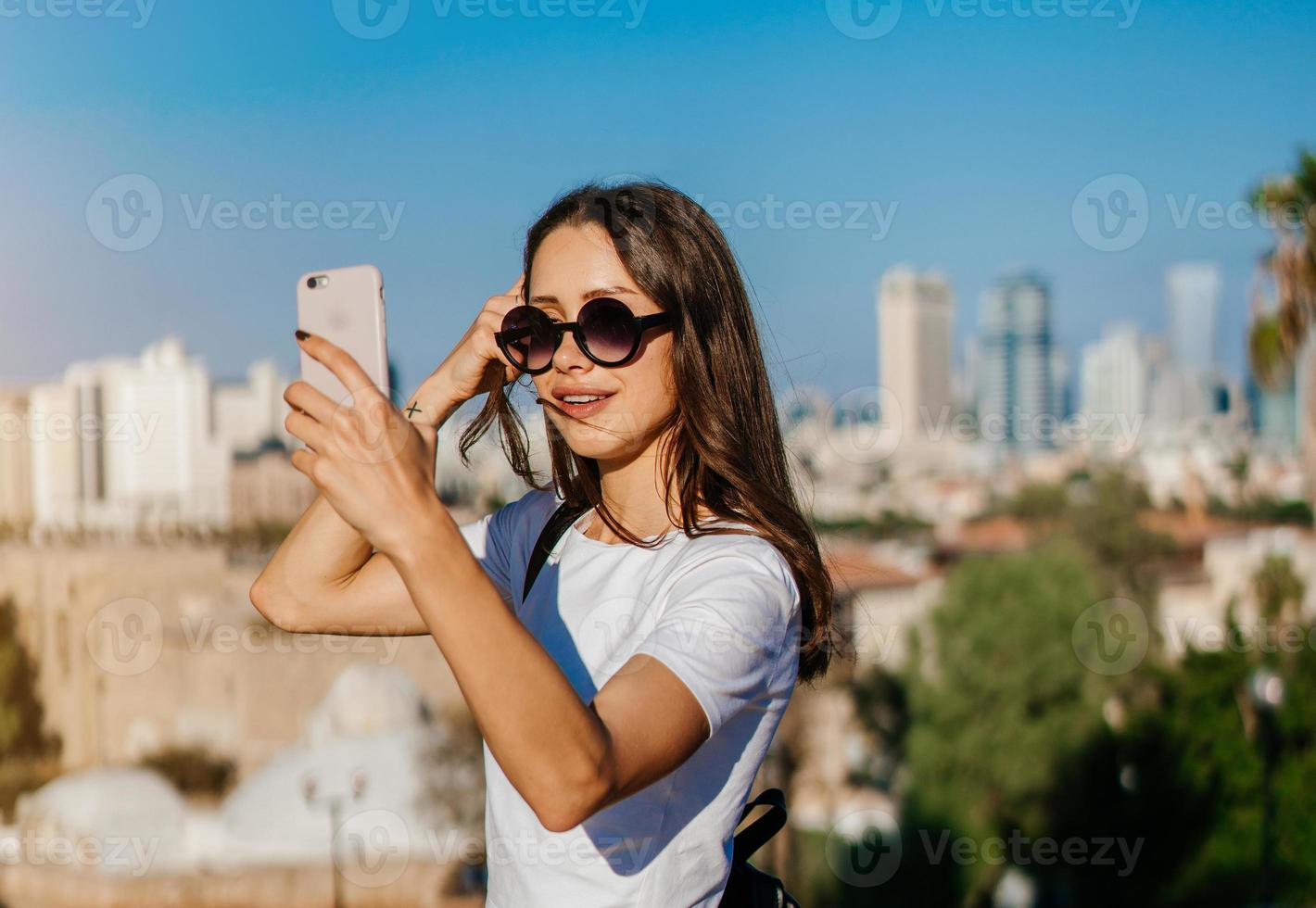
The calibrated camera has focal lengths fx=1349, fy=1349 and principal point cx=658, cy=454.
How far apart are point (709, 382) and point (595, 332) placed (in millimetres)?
109

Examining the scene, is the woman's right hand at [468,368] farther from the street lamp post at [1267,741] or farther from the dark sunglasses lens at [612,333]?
the street lamp post at [1267,741]

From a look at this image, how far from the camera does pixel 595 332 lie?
1076mm

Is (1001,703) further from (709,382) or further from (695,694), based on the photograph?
(695,694)

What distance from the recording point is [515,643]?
0.80m

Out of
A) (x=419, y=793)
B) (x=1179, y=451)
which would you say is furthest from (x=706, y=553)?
(x=1179, y=451)

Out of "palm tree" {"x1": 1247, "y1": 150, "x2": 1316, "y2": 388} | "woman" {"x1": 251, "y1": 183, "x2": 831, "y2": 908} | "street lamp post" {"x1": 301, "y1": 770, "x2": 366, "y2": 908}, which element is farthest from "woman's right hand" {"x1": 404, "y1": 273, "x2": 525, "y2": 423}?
"palm tree" {"x1": 1247, "y1": 150, "x2": 1316, "y2": 388}

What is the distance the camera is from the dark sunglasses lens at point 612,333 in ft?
3.52

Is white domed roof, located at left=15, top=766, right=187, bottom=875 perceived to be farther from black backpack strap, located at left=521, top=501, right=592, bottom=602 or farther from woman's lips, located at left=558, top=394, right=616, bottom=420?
woman's lips, located at left=558, top=394, right=616, bottom=420

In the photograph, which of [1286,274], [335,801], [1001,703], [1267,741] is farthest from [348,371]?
[1001,703]

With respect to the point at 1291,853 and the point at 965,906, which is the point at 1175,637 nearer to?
the point at 965,906

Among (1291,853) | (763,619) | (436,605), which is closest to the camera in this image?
(436,605)

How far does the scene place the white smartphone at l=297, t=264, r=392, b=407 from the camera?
101 cm

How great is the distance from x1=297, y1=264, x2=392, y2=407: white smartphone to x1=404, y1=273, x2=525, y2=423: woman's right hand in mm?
156

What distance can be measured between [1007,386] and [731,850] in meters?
59.1
